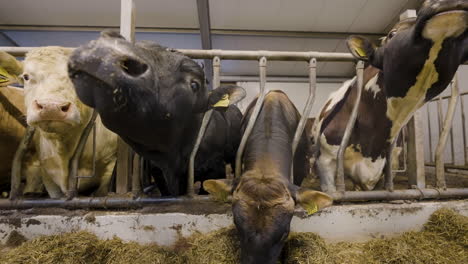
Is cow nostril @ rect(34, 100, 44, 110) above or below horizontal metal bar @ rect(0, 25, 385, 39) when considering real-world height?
below

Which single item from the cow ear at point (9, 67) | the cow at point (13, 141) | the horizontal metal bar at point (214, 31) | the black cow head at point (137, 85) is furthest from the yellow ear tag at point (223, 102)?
the horizontal metal bar at point (214, 31)

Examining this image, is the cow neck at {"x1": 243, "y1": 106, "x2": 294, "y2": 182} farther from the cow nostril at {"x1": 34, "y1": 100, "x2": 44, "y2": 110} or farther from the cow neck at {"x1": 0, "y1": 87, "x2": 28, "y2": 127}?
the cow neck at {"x1": 0, "y1": 87, "x2": 28, "y2": 127}

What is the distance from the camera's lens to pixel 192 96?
154 centimetres

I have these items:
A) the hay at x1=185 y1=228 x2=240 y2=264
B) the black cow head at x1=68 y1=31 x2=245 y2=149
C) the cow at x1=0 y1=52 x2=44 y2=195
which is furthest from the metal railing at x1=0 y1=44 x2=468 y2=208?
the cow at x1=0 y1=52 x2=44 y2=195

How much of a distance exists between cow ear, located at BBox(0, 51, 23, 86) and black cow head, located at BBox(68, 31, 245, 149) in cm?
133

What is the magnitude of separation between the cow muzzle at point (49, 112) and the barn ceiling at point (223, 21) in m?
4.08

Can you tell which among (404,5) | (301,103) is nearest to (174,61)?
(404,5)

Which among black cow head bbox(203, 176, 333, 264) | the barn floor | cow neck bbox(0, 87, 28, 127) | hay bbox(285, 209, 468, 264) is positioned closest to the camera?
black cow head bbox(203, 176, 333, 264)

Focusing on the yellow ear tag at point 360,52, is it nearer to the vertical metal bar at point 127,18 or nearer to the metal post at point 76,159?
the vertical metal bar at point 127,18

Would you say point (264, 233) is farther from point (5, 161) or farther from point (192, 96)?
point (5, 161)

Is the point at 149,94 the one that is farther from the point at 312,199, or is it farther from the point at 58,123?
the point at 312,199

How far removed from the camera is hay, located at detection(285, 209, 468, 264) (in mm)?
1679

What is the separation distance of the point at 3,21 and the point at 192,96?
669 cm

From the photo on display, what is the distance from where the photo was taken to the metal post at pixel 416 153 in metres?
2.41
